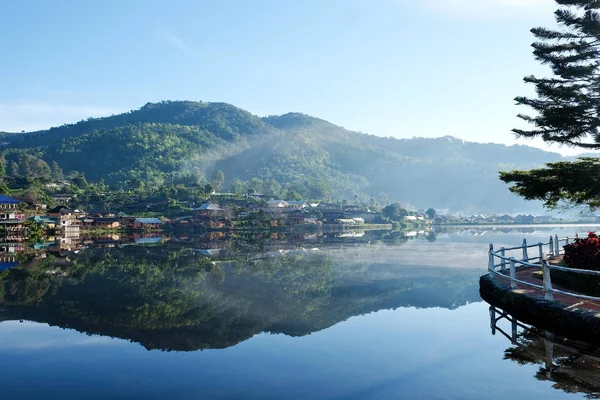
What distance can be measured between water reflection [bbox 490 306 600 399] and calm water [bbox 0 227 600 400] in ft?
0.11

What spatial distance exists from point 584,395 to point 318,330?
17.5 ft

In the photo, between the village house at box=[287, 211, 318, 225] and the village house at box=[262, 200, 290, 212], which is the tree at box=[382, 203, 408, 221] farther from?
the village house at box=[287, 211, 318, 225]

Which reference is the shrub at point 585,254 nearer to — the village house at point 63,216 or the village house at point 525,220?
the village house at point 63,216

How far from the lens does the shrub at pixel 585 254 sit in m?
13.0

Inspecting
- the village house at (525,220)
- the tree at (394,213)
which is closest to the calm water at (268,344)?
the tree at (394,213)

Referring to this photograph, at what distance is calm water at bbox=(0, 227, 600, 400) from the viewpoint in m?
7.06

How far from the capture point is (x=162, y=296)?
15.1 metres

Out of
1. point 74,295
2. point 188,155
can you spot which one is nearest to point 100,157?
point 188,155

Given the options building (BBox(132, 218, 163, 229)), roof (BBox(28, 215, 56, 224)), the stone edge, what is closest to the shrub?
the stone edge

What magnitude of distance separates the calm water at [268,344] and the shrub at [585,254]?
2828 millimetres

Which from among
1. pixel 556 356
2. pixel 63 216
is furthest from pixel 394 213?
pixel 556 356

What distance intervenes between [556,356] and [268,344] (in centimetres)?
503

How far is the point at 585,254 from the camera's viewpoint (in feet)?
43.9

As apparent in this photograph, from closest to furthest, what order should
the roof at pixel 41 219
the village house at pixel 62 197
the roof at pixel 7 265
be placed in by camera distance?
the roof at pixel 7 265, the roof at pixel 41 219, the village house at pixel 62 197
